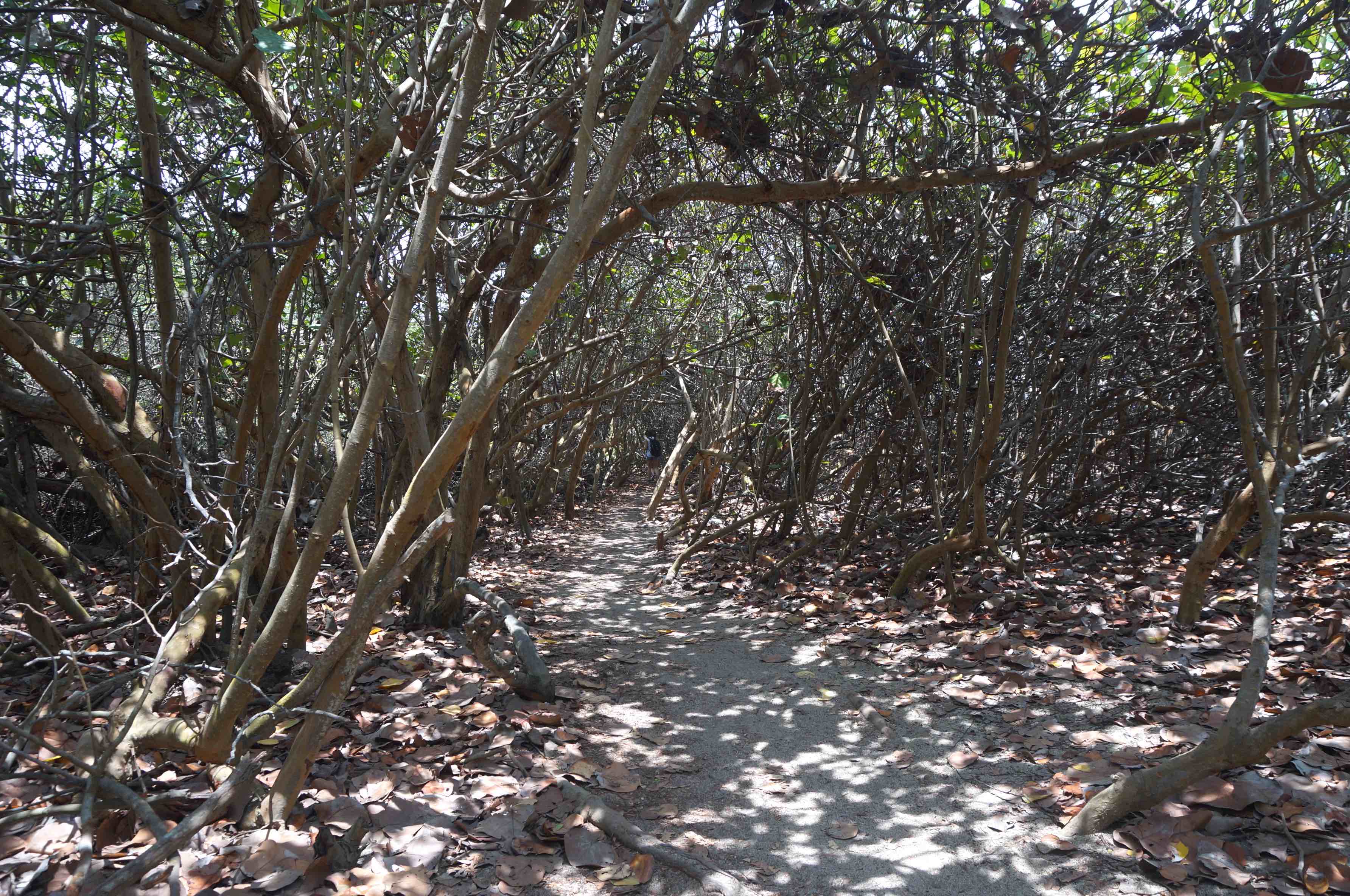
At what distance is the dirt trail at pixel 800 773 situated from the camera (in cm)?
271

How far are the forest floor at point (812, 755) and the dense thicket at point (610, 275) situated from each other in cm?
22

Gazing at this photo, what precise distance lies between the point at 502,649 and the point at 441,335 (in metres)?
2.09

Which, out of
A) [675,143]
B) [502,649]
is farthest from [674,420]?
[502,649]

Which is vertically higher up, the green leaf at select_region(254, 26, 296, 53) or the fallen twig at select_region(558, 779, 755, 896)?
the green leaf at select_region(254, 26, 296, 53)

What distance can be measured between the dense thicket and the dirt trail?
51 centimetres

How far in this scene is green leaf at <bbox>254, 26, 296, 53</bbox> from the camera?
2.65m

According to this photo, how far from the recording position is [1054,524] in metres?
6.53

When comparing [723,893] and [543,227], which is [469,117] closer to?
[543,227]

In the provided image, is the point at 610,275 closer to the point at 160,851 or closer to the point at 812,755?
the point at 812,755

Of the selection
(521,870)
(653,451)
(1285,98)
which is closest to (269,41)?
(521,870)

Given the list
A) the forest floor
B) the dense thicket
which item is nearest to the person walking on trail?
the dense thicket

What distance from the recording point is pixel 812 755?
369 centimetres

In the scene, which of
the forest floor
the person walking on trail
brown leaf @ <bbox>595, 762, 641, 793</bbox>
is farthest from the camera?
the person walking on trail

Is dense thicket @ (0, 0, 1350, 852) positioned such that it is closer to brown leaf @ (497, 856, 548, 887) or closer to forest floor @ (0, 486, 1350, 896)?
forest floor @ (0, 486, 1350, 896)
